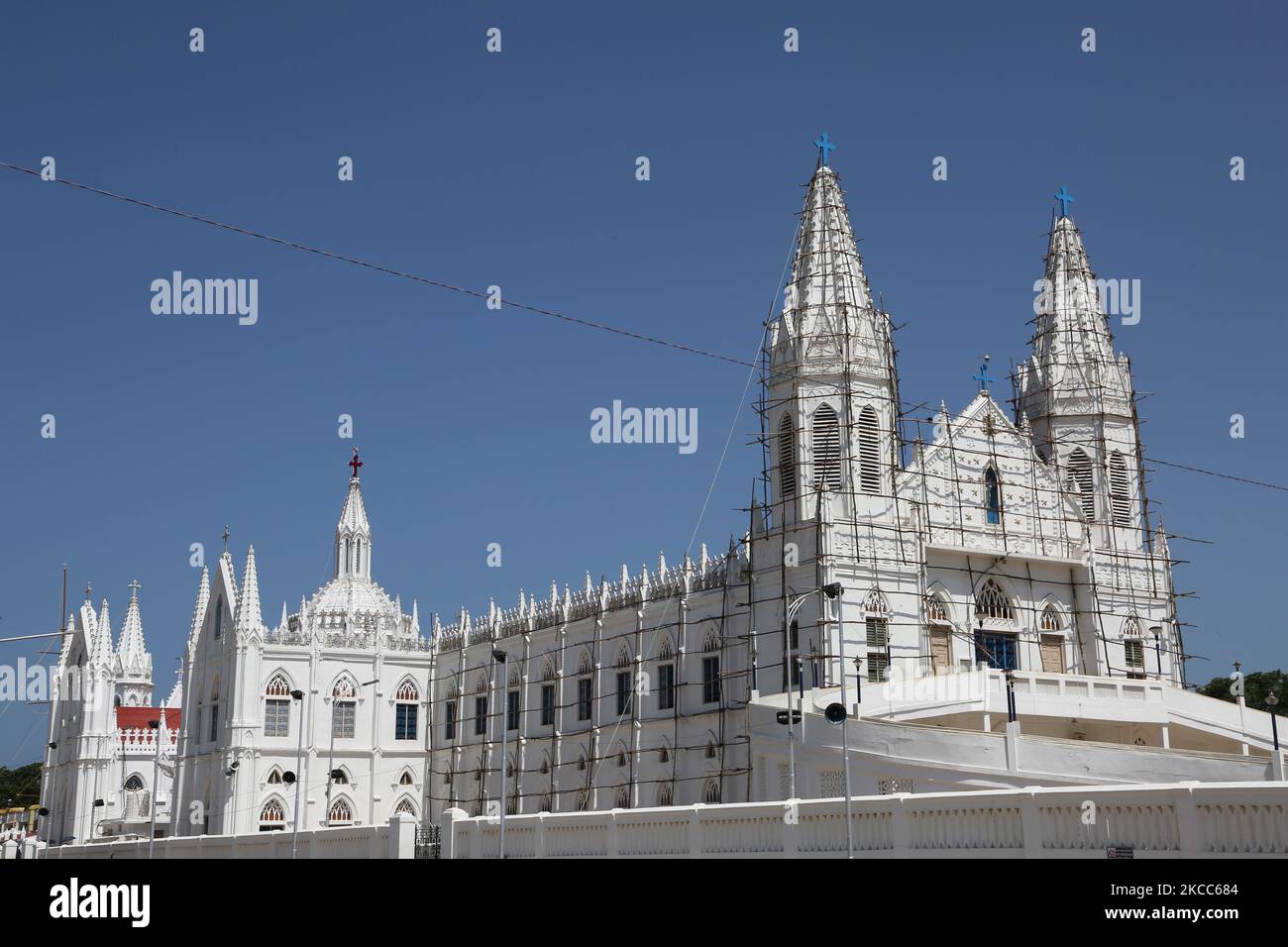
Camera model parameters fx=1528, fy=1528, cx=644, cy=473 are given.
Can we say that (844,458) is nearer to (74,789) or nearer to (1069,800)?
(1069,800)

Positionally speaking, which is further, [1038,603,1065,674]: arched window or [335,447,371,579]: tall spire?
[335,447,371,579]: tall spire

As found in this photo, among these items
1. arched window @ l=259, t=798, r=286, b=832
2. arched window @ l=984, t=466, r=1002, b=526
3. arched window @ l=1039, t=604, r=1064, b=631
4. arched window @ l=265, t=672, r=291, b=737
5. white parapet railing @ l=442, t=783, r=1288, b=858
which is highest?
arched window @ l=984, t=466, r=1002, b=526

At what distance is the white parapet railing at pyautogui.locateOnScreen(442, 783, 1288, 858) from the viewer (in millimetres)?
18047

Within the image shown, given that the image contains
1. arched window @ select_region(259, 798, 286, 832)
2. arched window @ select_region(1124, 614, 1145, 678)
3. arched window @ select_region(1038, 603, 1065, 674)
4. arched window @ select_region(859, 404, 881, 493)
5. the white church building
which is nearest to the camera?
the white church building

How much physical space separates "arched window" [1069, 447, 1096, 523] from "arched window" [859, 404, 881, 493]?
9549 millimetres

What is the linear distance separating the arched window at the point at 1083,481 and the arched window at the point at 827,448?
438 inches

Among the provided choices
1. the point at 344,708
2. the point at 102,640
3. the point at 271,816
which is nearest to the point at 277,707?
the point at 344,708

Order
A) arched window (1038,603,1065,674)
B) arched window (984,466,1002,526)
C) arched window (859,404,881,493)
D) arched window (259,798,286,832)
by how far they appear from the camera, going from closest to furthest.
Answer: arched window (859,404,881,493), arched window (1038,603,1065,674), arched window (984,466,1002,526), arched window (259,798,286,832)

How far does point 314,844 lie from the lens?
3641 centimetres

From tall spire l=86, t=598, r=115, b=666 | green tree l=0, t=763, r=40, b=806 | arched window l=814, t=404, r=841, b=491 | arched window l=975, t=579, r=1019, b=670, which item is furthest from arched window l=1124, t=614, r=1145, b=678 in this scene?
green tree l=0, t=763, r=40, b=806

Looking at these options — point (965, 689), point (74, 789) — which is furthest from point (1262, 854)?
point (74, 789)

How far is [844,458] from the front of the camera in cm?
A: 5206

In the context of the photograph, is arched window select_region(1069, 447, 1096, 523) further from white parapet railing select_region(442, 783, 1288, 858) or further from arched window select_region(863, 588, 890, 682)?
white parapet railing select_region(442, 783, 1288, 858)

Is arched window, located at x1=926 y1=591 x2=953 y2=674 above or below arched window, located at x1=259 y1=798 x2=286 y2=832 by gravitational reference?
above
